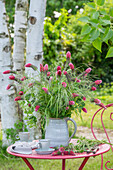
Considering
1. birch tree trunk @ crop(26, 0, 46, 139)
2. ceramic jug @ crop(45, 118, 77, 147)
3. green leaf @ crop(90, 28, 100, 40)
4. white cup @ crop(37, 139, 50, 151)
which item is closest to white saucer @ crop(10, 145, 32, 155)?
white cup @ crop(37, 139, 50, 151)

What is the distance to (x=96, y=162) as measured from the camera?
3.58 meters

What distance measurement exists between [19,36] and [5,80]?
82cm

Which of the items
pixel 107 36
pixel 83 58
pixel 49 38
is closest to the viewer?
pixel 107 36

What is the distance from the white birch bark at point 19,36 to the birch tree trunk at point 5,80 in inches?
14.6

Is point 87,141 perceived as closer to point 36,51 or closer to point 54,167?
point 54,167

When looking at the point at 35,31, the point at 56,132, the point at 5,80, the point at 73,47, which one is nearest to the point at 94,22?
the point at 56,132

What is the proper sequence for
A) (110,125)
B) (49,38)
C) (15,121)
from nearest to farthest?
(15,121) → (110,125) → (49,38)

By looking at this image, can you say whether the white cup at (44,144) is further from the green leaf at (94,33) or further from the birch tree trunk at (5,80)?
the birch tree trunk at (5,80)

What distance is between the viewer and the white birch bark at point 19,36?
404cm

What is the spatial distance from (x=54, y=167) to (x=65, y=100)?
5.52 ft

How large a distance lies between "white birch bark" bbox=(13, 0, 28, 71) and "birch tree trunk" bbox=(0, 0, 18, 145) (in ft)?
1.22

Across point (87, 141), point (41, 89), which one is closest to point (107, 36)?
point (41, 89)

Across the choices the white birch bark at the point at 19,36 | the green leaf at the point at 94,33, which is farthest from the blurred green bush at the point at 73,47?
the green leaf at the point at 94,33

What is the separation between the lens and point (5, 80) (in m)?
3.62
